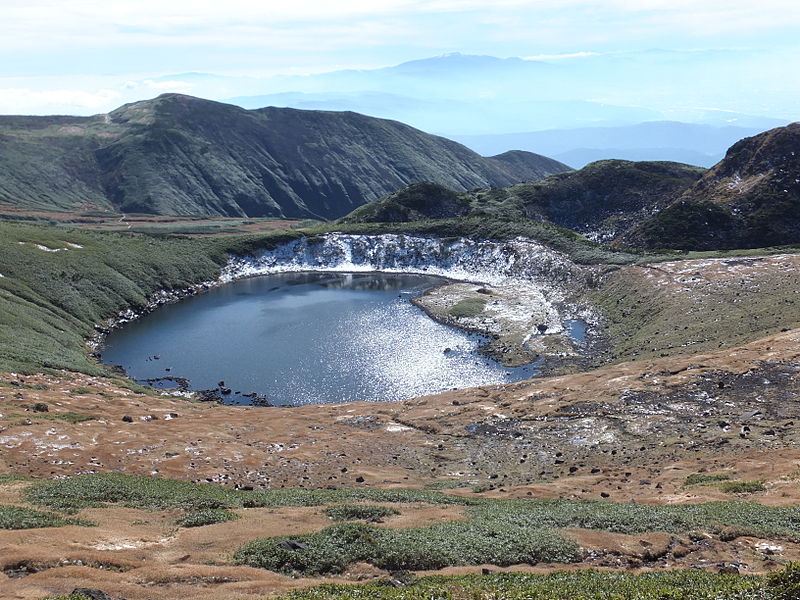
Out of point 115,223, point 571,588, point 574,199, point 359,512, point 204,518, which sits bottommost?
point 359,512

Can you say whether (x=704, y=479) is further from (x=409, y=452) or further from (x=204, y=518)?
(x=204, y=518)

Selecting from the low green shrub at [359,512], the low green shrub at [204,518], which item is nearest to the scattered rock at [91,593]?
the low green shrub at [204,518]

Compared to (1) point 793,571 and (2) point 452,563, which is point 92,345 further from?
(1) point 793,571

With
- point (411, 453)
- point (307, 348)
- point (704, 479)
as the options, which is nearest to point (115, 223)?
point (307, 348)

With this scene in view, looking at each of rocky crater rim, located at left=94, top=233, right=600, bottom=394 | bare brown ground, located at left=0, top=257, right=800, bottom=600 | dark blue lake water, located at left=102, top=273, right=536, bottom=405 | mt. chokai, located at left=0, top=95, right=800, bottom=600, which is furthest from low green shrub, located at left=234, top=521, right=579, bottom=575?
rocky crater rim, located at left=94, top=233, right=600, bottom=394

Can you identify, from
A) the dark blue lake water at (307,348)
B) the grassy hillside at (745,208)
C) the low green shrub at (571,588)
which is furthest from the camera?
the grassy hillside at (745,208)

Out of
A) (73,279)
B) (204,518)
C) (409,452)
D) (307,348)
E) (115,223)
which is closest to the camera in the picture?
(204,518)

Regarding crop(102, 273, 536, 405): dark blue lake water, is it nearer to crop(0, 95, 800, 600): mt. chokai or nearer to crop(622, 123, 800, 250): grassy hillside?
crop(0, 95, 800, 600): mt. chokai

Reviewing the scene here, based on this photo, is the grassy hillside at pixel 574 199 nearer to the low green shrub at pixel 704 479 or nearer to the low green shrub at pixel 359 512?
the low green shrub at pixel 704 479
